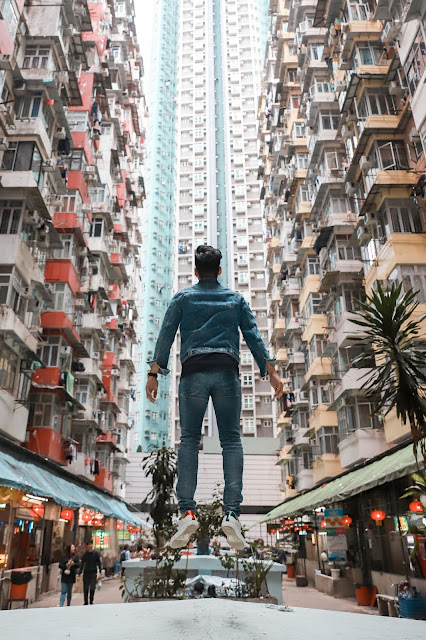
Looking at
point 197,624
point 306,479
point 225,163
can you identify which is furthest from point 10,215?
point 225,163

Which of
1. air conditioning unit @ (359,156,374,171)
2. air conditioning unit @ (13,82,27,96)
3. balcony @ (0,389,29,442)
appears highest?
air conditioning unit @ (13,82,27,96)

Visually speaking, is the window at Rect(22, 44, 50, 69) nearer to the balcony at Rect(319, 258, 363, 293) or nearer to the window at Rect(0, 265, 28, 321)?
the window at Rect(0, 265, 28, 321)

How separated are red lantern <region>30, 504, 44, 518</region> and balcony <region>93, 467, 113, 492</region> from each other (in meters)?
11.1

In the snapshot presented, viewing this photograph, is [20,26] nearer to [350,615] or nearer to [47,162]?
[47,162]

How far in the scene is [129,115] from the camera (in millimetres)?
44094

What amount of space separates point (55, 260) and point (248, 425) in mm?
45782

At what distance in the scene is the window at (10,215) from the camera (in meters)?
18.8

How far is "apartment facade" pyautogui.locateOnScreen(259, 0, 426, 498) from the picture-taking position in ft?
61.6

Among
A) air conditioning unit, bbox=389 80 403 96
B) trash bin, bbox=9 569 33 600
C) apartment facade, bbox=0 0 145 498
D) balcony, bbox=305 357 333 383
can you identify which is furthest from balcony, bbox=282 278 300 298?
trash bin, bbox=9 569 33 600

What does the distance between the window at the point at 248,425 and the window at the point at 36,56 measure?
51.4 metres

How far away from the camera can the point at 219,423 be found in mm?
4246

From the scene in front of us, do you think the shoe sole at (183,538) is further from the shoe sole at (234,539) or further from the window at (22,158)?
the window at (22,158)

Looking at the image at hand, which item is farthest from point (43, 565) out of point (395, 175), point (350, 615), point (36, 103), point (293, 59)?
point (293, 59)

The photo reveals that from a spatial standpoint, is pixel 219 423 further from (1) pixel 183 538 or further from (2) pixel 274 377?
(1) pixel 183 538
